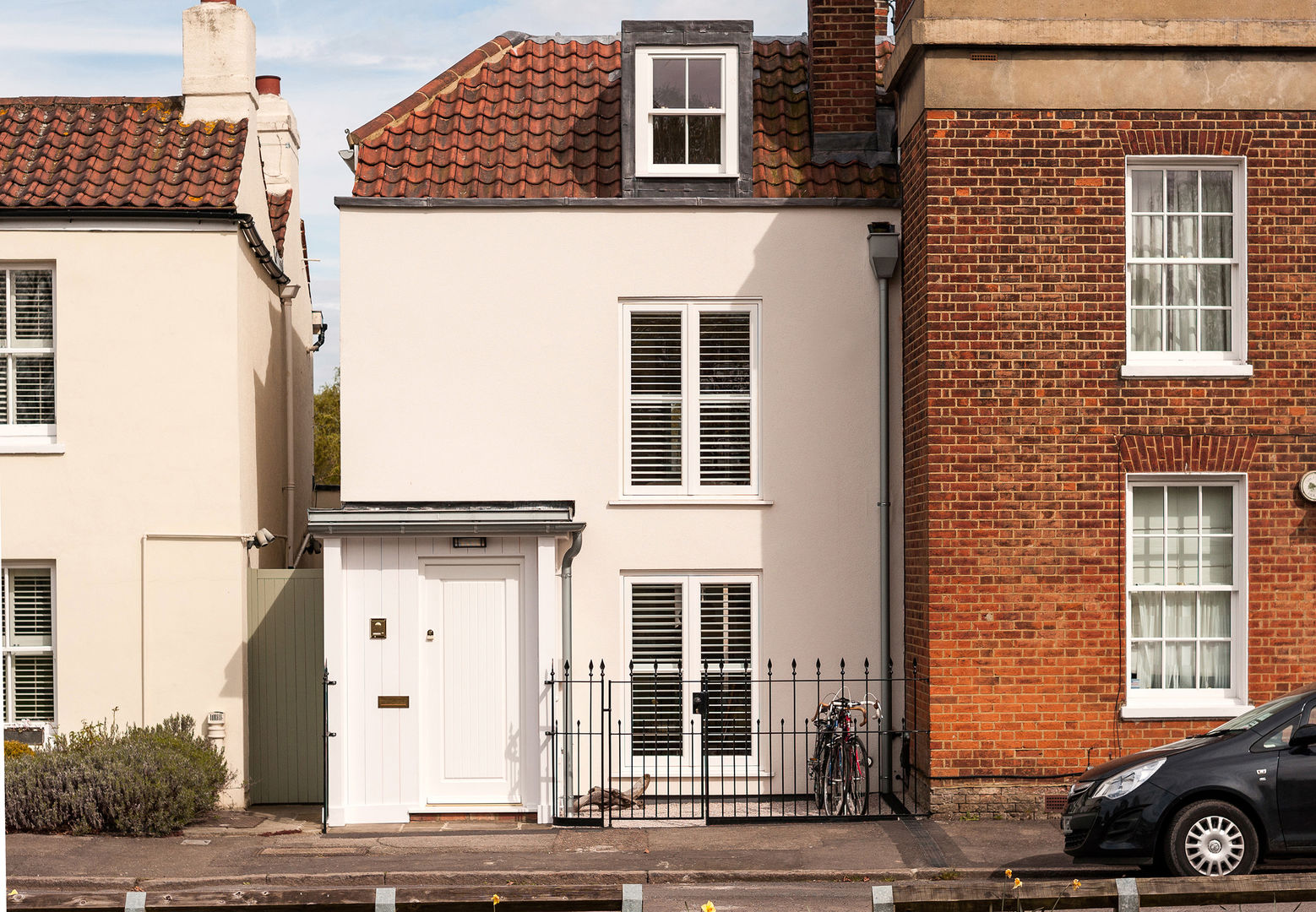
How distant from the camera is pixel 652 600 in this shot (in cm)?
1291

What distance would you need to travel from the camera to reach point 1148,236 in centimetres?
1191

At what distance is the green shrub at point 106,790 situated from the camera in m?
11.4

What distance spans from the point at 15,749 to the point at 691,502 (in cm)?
695

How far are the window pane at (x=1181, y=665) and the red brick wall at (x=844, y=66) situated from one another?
5.94 metres

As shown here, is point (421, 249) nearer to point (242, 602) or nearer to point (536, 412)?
point (536, 412)

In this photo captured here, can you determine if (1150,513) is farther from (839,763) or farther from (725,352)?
(725,352)

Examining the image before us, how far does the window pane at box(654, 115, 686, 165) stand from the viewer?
13.2 m

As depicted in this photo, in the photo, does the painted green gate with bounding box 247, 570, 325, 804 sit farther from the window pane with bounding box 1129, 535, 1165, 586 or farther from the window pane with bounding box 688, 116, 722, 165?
the window pane with bounding box 1129, 535, 1165, 586

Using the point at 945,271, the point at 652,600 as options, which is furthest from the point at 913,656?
the point at 945,271

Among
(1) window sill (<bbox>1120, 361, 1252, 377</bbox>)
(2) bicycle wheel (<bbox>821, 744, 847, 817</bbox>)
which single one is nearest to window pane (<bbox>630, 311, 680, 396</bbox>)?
(2) bicycle wheel (<bbox>821, 744, 847, 817</bbox>)

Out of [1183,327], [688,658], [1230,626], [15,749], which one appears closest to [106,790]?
[15,749]

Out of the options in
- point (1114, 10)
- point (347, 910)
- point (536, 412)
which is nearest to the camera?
point (347, 910)

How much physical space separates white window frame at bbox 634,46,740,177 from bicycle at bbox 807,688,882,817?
5355 mm

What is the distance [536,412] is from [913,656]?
435 cm
